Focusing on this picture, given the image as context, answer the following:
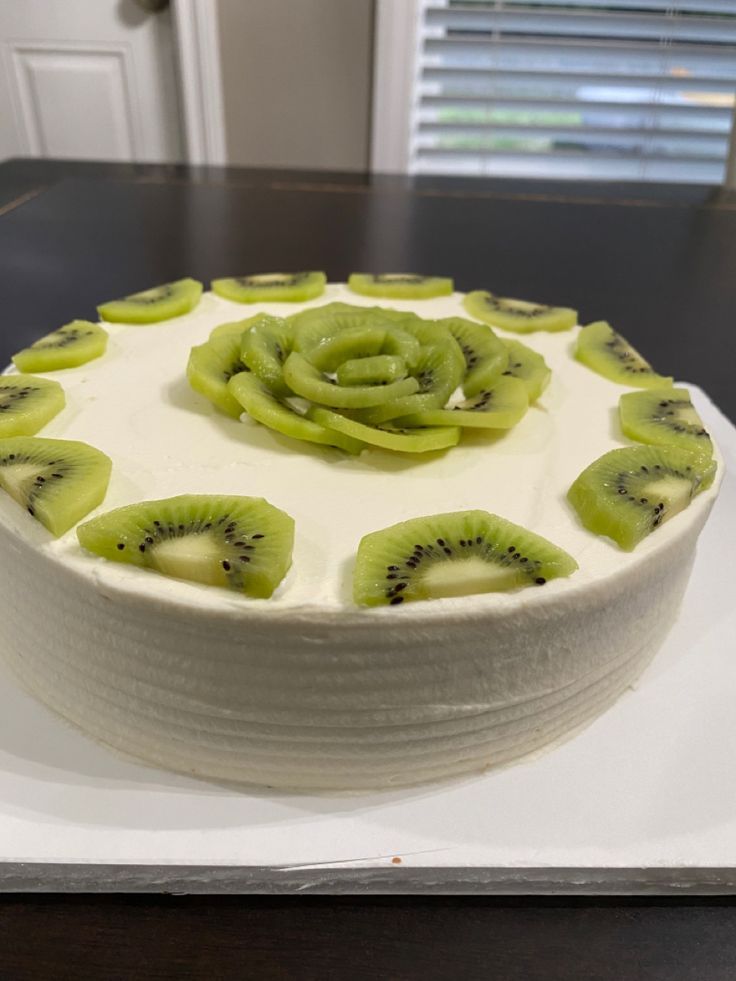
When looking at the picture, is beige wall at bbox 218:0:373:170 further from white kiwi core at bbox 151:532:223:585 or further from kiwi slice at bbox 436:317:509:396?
white kiwi core at bbox 151:532:223:585

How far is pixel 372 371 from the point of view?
4.21 feet

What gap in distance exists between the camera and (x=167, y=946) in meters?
0.92

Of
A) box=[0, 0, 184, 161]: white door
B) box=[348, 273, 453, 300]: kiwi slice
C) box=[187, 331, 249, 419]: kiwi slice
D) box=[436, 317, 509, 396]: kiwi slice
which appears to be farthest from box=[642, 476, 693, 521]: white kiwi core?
box=[0, 0, 184, 161]: white door

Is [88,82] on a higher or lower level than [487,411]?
lower

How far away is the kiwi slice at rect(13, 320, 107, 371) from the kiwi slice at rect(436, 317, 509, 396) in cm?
63

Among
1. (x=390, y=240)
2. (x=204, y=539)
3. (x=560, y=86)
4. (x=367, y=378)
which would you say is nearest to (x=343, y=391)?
(x=367, y=378)

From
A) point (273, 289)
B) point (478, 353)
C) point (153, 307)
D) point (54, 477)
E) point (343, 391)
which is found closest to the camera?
point (54, 477)

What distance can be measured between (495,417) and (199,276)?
5.75 ft

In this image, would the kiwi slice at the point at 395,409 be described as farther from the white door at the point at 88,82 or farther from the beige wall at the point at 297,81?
the white door at the point at 88,82

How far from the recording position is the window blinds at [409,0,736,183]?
4.82m

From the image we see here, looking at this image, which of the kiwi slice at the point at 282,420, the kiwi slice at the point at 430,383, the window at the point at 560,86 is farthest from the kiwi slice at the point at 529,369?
the window at the point at 560,86

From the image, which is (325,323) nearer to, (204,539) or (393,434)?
(393,434)

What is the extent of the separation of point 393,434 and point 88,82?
4.73 metres

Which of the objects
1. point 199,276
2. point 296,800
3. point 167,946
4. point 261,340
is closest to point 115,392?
point 261,340
